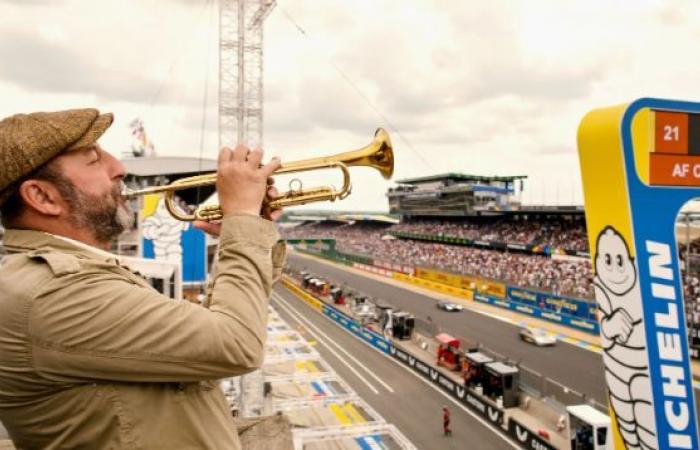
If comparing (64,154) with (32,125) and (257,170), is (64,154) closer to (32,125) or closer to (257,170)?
(32,125)

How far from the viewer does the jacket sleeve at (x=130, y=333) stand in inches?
54.0

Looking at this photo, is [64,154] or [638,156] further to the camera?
[638,156]

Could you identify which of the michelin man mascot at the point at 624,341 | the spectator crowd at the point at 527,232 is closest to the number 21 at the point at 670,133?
the michelin man mascot at the point at 624,341

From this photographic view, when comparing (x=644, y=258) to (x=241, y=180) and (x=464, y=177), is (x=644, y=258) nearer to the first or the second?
(x=241, y=180)

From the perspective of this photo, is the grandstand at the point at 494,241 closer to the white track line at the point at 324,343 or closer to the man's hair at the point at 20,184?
the white track line at the point at 324,343

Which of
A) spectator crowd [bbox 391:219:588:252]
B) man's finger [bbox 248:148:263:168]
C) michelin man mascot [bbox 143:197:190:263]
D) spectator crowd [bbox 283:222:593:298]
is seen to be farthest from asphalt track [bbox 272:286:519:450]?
spectator crowd [bbox 391:219:588:252]

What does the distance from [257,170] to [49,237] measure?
78cm

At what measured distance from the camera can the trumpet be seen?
317 cm

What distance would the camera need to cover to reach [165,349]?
1.43m

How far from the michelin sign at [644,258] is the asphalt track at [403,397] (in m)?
8.52

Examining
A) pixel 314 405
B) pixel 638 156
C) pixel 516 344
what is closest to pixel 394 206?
pixel 516 344

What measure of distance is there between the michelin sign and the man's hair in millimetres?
5701

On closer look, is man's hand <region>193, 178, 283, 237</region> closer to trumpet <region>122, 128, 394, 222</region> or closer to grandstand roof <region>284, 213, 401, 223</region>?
trumpet <region>122, 128, 394, 222</region>

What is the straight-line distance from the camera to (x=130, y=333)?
1.41m
